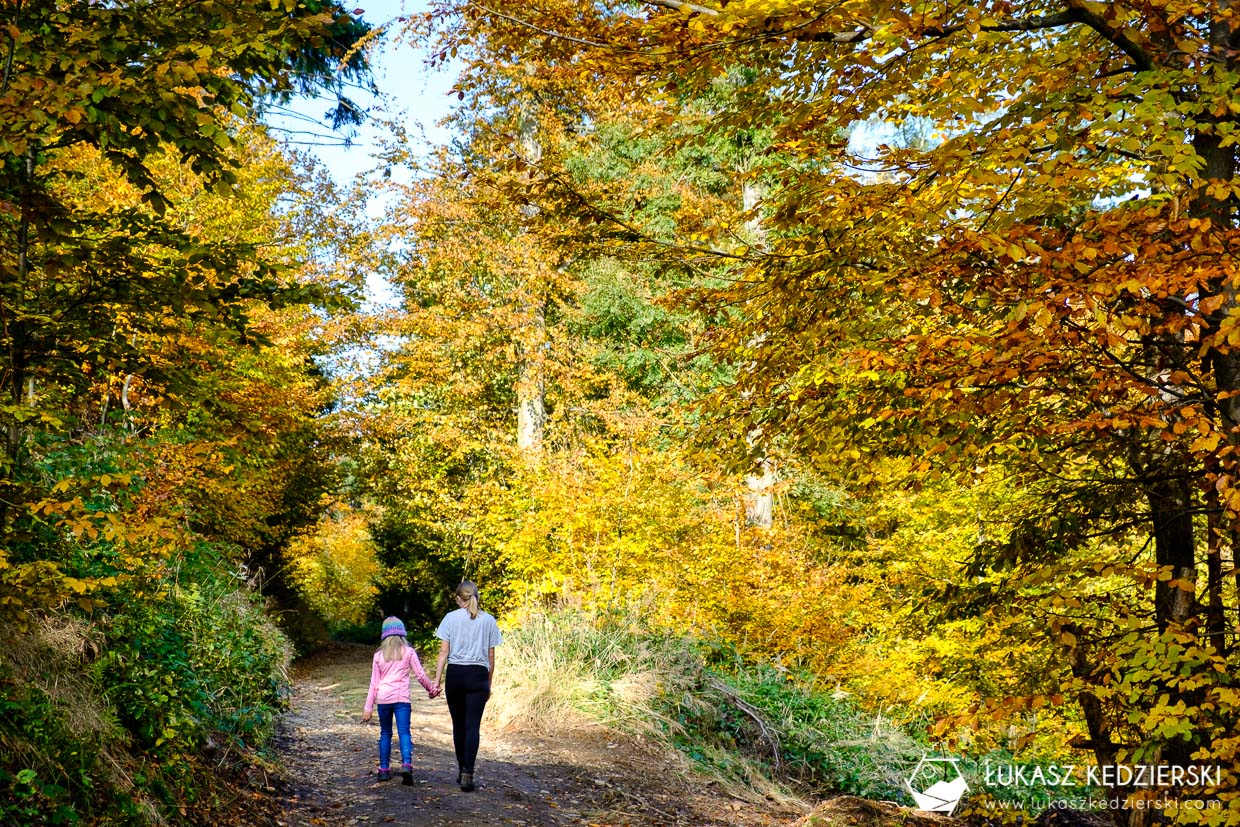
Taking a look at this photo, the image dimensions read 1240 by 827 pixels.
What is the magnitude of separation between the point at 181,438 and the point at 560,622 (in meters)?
5.21

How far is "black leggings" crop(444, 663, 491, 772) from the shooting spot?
744 centimetres

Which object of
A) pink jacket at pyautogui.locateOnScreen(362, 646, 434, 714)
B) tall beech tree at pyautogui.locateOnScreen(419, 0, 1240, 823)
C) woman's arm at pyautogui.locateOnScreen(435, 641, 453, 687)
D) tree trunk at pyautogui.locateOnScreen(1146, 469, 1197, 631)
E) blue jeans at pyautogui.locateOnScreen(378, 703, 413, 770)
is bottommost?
blue jeans at pyautogui.locateOnScreen(378, 703, 413, 770)

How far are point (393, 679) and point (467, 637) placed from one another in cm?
81

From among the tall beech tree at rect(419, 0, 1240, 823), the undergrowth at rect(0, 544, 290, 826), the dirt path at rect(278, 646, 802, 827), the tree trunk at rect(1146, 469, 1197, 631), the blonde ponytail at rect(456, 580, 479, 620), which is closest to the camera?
the tall beech tree at rect(419, 0, 1240, 823)

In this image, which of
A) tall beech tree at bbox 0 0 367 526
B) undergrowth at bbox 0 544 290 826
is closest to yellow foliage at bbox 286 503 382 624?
undergrowth at bbox 0 544 290 826

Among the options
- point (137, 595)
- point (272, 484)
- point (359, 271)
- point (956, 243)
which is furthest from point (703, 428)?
point (359, 271)

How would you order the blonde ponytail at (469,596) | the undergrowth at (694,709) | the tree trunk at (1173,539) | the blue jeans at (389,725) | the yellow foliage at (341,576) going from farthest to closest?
the yellow foliage at (341,576)
the undergrowth at (694,709)
the blue jeans at (389,725)
the blonde ponytail at (469,596)
the tree trunk at (1173,539)

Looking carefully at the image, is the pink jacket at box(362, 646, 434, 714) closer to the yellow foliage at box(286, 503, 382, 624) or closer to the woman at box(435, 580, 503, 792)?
the woman at box(435, 580, 503, 792)

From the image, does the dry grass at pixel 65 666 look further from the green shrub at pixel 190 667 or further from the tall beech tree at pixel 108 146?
the tall beech tree at pixel 108 146

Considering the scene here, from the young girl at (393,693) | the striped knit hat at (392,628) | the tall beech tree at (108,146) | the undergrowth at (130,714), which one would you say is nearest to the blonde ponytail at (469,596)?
the young girl at (393,693)

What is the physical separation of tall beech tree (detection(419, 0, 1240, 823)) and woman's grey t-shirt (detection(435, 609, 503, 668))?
9.04ft

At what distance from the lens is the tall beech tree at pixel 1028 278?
416cm

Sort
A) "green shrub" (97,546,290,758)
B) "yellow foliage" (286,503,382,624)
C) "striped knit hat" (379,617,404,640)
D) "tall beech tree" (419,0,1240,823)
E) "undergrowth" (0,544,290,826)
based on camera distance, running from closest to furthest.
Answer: "tall beech tree" (419,0,1240,823), "undergrowth" (0,544,290,826), "green shrub" (97,546,290,758), "striped knit hat" (379,617,404,640), "yellow foliage" (286,503,382,624)

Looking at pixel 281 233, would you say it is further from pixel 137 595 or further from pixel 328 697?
pixel 137 595
